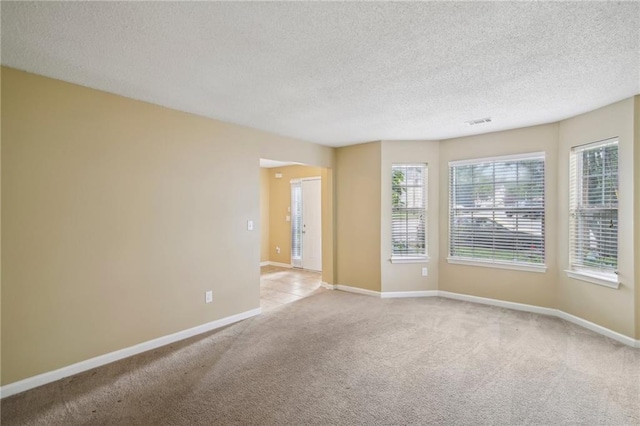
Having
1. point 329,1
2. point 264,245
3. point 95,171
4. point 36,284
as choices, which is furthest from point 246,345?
point 264,245

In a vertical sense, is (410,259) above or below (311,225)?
below

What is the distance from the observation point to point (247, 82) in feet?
8.91

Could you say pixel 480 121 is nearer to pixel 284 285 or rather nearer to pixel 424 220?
pixel 424 220

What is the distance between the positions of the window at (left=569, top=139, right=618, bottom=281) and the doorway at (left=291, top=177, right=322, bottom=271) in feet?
14.8

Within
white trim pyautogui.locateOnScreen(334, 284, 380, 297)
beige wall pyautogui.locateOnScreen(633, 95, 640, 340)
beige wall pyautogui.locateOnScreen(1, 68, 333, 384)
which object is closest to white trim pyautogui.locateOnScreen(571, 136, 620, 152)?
beige wall pyautogui.locateOnScreen(633, 95, 640, 340)

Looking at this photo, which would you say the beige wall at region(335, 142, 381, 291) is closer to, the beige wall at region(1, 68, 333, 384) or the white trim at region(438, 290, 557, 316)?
the white trim at region(438, 290, 557, 316)

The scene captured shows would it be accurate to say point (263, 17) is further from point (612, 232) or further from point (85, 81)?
point (612, 232)

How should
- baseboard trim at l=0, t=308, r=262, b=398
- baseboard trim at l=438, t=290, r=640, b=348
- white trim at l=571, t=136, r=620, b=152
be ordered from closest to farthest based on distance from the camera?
baseboard trim at l=0, t=308, r=262, b=398 → baseboard trim at l=438, t=290, r=640, b=348 → white trim at l=571, t=136, r=620, b=152

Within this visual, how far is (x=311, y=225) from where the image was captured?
7.32 meters

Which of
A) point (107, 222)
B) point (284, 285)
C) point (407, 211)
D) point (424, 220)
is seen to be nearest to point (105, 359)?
point (107, 222)

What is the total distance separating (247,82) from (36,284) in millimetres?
2374

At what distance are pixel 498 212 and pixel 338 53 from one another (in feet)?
11.7

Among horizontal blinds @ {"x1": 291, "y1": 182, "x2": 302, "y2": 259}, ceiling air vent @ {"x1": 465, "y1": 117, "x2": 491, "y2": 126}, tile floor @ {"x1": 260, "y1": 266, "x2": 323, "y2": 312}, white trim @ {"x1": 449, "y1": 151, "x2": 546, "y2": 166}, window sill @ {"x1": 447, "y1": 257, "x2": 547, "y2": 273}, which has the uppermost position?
ceiling air vent @ {"x1": 465, "y1": 117, "x2": 491, "y2": 126}

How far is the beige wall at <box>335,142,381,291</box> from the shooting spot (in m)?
5.14
